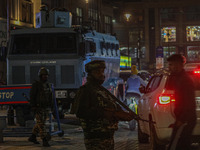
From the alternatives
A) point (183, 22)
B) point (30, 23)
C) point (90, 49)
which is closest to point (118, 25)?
point (183, 22)

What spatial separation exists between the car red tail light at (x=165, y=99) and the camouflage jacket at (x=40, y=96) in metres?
3.60

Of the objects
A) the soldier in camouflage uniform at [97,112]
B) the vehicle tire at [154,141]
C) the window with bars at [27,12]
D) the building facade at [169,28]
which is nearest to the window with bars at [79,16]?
the window with bars at [27,12]

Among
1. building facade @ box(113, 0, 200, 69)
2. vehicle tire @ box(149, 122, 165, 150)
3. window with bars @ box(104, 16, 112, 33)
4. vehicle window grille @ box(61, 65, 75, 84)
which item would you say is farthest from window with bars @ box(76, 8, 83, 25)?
vehicle tire @ box(149, 122, 165, 150)

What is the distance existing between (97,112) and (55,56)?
11809 mm

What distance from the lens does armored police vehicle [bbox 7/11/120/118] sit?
1672 centimetres

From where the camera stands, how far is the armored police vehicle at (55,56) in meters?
16.7

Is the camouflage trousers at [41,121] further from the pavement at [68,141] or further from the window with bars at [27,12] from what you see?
the window with bars at [27,12]

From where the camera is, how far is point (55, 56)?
16.8 m

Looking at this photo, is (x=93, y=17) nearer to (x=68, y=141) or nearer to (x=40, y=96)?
(x=68, y=141)

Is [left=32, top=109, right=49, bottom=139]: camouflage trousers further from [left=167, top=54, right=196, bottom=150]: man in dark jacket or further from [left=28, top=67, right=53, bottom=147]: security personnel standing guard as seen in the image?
[left=167, top=54, right=196, bottom=150]: man in dark jacket

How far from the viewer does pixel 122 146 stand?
10938mm

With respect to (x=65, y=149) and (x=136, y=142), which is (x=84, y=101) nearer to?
(x=65, y=149)

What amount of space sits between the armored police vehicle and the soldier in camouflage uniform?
1120 cm

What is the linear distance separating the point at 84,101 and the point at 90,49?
12089mm
